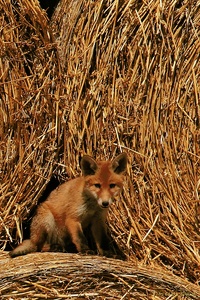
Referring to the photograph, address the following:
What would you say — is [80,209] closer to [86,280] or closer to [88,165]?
[88,165]

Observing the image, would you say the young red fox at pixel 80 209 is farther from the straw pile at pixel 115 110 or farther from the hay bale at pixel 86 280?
the hay bale at pixel 86 280

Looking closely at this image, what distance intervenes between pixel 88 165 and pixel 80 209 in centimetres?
36

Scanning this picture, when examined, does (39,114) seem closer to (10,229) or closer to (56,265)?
(10,229)

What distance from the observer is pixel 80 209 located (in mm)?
6062

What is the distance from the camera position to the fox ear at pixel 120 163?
5930mm

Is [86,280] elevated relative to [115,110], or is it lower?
lower

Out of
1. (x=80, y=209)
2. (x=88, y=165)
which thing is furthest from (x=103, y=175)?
(x=80, y=209)

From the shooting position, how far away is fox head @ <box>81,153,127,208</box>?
5.90 metres

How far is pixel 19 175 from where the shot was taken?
20.0 ft

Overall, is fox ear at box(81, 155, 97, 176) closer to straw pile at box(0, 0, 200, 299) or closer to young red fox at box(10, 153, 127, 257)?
young red fox at box(10, 153, 127, 257)

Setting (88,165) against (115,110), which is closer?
(88,165)

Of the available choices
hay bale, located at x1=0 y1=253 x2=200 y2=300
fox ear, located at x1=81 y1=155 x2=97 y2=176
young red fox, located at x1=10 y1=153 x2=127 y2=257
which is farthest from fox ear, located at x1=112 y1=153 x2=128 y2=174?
hay bale, located at x1=0 y1=253 x2=200 y2=300

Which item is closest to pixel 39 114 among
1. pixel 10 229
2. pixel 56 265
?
pixel 10 229

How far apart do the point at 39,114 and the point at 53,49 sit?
524 millimetres
